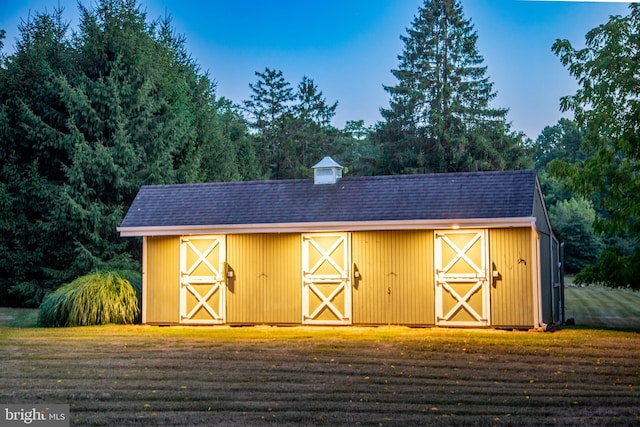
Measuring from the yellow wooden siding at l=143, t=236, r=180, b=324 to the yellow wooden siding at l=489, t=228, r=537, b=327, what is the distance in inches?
249

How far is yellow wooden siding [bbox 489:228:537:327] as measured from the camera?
1440 centimetres

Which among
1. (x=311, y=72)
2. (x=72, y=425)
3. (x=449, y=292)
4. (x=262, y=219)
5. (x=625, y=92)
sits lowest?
(x=72, y=425)

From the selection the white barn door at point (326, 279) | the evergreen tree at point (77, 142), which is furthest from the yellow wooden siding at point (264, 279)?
the evergreen tree at point (77, 142)

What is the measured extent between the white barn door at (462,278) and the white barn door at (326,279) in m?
1.76

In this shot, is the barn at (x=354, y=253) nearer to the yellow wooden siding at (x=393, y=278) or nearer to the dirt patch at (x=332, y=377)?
the yellow wooden siding at (x=393, y=278)

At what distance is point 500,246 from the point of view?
1459cm

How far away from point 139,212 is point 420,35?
96.1 ft

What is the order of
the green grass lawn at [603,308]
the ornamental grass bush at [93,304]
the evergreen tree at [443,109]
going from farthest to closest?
the evergreen tree at [443,109] < the green grass lawn at [603,308] < the ornamental grass bush at [93,304]

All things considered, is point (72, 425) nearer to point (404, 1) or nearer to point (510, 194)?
point (510, 194)

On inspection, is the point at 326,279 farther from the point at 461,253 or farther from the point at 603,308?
the point at 603,308

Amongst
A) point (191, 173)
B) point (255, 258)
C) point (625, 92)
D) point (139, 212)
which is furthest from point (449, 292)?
point (191, 173)

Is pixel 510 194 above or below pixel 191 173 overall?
below

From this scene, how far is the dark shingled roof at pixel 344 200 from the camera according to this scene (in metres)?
14.9

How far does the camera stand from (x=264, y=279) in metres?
15.8
